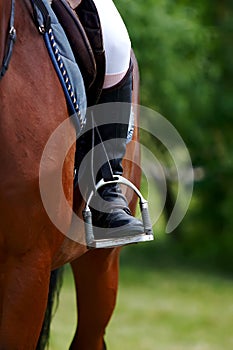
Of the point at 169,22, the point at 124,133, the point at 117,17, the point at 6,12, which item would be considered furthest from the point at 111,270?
the point at 169,22

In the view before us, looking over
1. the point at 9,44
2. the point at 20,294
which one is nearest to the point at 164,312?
the point at 20,294

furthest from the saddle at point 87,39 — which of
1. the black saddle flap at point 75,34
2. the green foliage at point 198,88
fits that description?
the green foliage at point 198,88

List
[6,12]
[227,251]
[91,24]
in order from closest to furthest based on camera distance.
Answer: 1. [6,12]
2. [91,24]
3. [227,251]

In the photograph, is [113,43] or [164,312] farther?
[164,312]

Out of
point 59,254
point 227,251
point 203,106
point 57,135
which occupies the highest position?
point 57,135

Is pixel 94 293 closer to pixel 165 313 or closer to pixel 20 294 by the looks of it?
pixel 20 294

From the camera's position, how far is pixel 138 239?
4562 mm

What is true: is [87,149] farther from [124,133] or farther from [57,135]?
[57,135]

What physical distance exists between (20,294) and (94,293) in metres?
1.52

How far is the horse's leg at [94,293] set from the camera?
5.44 m

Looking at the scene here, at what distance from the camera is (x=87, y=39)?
4.37 m

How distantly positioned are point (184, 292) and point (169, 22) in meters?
3.51

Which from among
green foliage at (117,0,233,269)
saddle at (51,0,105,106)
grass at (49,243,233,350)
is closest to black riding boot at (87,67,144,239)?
saddle at (51,0,105,106)

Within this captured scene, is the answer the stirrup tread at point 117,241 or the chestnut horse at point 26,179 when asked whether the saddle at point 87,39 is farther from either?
the stirrup tread at point 117,241
